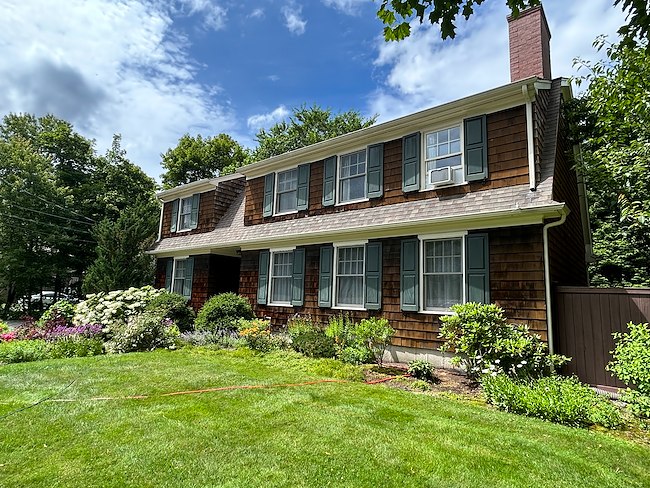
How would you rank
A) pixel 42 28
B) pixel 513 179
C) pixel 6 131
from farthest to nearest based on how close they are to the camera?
1. pixel 6 131
2. pixel 513 179
3. pixel 42 28

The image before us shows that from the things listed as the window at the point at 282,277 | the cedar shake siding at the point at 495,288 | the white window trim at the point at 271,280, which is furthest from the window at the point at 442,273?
the window at the point at 282,277

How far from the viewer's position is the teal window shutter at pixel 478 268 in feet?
23.3

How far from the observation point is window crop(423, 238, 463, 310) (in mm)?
7645

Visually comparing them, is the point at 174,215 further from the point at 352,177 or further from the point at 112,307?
the point at 352,177

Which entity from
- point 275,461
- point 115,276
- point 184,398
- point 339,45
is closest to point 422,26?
point 275,461

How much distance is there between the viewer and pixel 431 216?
793 centimetres

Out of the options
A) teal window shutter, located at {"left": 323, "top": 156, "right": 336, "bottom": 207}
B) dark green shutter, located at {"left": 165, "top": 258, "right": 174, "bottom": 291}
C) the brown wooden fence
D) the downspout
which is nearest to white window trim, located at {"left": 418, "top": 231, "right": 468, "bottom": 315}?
the downspout

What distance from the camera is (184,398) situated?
519 centimetres

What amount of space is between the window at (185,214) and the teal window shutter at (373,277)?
8.91 metres

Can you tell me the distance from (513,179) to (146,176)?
21.8 meters

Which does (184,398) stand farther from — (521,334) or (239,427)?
(521,334)

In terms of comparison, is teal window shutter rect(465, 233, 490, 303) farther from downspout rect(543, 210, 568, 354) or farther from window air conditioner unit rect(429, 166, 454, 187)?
window air conditioner unit rect(429, 166, 454, 187)

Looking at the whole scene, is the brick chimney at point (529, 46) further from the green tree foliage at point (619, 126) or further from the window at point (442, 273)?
the window at point (442, 273)

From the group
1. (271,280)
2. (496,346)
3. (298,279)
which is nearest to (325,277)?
(298,279)
